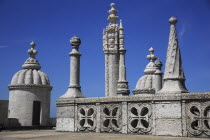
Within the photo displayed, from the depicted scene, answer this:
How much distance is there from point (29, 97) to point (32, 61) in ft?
10.6

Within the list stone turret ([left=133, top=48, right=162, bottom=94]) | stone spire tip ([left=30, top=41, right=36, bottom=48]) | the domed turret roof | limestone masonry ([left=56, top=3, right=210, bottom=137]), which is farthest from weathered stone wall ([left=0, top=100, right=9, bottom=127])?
stone turret ([left=133, top=48, right=162, bottom=94])

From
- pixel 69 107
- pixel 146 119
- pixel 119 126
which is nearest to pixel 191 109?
Result: pixel 146 119

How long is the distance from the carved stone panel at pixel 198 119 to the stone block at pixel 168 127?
1.46 feet

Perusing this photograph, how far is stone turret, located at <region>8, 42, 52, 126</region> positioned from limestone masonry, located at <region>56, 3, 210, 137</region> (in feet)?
19.4

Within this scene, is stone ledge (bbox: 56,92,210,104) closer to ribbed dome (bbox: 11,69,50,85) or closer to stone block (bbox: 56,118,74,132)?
stone block (bbox: 56,118,74,132)

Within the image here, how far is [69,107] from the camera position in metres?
17.8

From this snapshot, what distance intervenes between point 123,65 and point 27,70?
27.5 feet

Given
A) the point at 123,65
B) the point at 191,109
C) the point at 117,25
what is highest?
the point at 117,25

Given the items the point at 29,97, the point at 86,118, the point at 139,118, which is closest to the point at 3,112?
the point at 29,97

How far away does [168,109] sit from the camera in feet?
46.6

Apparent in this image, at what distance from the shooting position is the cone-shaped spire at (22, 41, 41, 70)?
25.0 metres

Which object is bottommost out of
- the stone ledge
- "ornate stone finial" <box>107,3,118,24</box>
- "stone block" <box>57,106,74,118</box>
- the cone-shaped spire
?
"stone block" <box>57,106,74,118</box>

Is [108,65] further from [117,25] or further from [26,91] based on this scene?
[26,91]

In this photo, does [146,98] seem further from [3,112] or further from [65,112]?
[3,112]
